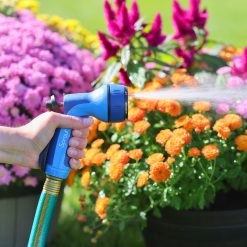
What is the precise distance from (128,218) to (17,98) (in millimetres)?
632

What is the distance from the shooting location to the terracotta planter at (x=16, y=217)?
3043 mm

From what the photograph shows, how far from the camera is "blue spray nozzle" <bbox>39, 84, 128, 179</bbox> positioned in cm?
219

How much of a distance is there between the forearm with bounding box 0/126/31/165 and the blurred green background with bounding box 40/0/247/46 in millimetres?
4489

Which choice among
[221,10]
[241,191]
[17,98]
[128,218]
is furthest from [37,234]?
[221,10]

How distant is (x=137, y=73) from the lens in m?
3.13

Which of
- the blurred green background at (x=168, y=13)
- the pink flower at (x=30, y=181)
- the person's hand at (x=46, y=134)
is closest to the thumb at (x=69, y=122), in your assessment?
the person's hand at (x=46, y=134)

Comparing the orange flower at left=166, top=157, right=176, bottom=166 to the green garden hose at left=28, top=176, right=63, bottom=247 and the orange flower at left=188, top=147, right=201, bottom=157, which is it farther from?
the green garden hose at left=28, top=176, right=63, bottom=247

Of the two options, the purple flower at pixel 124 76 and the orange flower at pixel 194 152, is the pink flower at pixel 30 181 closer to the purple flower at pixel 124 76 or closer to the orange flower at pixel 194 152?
the purple flower at pixel 124 76

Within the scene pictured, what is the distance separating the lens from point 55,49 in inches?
131

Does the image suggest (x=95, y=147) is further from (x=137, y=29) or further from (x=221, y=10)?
(x=221, y=10)

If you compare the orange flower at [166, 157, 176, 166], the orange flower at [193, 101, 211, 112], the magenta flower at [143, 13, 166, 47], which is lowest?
the orange flower at [166, 157, 176, 166]

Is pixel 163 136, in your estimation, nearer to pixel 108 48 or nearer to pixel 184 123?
pixel 184 123

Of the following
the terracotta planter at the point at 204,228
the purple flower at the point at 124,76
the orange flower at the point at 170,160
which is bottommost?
the terracotta planter at the point at 204,228

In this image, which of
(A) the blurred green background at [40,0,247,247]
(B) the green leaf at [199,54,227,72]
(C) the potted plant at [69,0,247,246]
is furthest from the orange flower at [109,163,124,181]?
(A) the blurred green background at [40,0,247,247]
